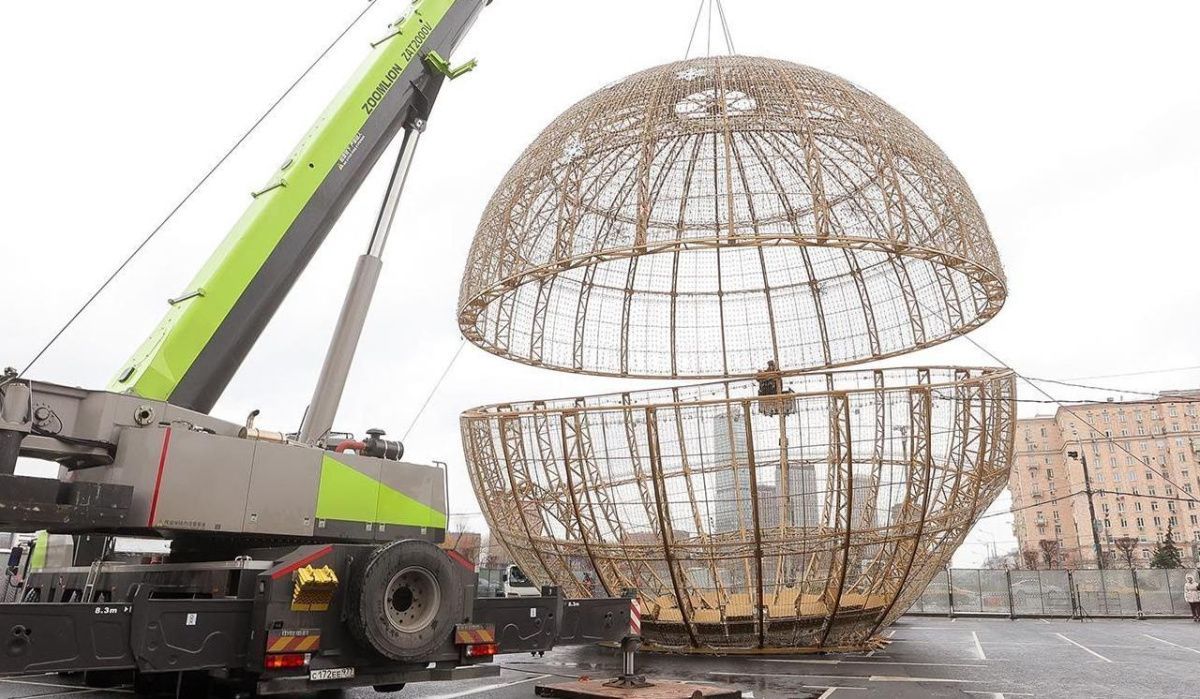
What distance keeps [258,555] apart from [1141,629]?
21700mm

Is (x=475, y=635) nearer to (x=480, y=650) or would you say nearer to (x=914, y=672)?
(x=480, y=650)

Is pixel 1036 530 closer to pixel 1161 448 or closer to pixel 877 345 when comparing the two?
pixel 1161 448

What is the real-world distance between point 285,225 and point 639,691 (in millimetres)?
6525

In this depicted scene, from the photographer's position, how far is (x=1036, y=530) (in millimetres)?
95625

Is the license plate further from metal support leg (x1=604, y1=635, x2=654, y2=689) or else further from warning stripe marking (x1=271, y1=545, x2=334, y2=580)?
metal support leg (x1=604, y1=635, x2=654, y2=689)

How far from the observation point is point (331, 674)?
21.2ft

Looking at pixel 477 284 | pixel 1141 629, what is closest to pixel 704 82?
pixel 477 284

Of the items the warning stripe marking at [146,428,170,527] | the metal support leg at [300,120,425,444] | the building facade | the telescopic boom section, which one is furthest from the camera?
the building facade

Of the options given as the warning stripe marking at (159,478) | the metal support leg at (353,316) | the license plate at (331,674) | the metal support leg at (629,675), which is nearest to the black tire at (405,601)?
the license plate at (331,674)

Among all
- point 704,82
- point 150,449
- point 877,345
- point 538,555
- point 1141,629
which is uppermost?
point 704,82

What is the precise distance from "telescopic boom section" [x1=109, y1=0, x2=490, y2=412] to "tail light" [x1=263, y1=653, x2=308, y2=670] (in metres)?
2.58

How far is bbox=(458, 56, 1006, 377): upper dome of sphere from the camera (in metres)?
12.5

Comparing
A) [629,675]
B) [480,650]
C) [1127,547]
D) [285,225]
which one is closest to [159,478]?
[285,225]

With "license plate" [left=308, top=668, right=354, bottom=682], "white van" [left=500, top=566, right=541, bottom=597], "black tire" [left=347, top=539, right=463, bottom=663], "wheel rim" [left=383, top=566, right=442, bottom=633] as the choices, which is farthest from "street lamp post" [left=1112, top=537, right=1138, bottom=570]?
"license plate" [left=308, top=668, right=354, bottom=682]
